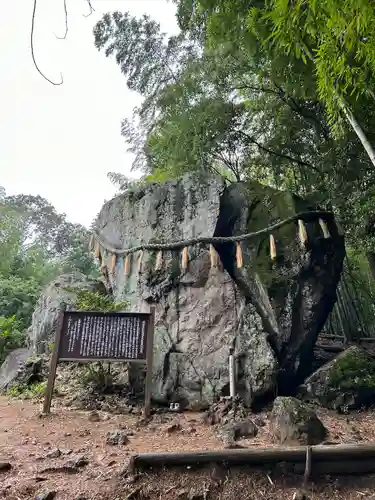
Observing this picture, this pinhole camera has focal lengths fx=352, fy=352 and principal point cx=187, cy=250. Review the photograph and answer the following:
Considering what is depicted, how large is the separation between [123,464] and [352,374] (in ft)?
11.3

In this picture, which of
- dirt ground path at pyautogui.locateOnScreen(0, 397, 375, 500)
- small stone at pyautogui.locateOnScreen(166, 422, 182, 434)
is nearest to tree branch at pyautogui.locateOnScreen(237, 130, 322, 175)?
dirt ground path at pyautogui.locateOnScreen(0, 397, 375, 500)

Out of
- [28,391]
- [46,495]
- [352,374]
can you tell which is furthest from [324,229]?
[28,391]

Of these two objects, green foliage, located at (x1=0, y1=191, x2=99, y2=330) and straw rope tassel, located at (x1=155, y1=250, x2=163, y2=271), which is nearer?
straw rope tassel, located at (x1=155, y1=250, x2=163, y2=271)

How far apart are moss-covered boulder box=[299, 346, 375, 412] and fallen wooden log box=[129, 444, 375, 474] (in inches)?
71.2

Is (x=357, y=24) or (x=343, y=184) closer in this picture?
(x=357, y=24)

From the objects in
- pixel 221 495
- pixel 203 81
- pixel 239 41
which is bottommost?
pixel 221 495

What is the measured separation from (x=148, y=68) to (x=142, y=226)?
3370mm

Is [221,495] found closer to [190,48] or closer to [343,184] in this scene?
[343,184]

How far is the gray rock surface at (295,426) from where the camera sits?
3.32 meters

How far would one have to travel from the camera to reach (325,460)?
114 inches

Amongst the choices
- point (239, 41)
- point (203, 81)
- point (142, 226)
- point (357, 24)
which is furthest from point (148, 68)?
point (357, 24)

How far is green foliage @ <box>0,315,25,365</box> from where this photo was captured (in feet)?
27.6

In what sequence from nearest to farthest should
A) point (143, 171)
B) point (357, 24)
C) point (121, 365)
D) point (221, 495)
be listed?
point (357, 24) < point (221, 495) < point (121, 365) < point (143, 171)

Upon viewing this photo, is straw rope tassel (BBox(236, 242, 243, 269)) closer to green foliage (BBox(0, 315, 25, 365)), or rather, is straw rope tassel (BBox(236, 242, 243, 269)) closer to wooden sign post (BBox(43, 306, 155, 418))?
wooden sign post (BBox(43, 306, 155, 418))
